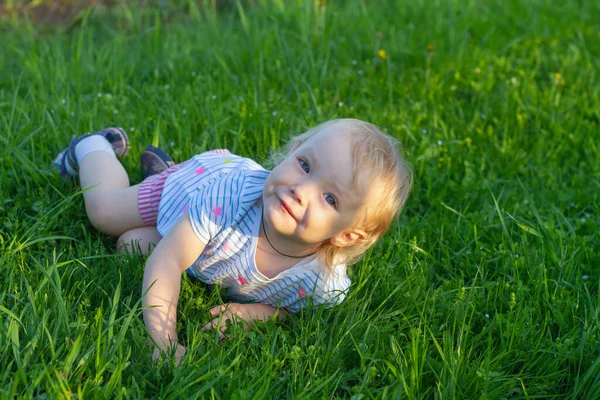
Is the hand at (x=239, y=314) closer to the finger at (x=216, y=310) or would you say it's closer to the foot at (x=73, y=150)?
the finger at (x=216, y=310)

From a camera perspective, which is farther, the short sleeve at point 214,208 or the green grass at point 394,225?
the short sleeve at point 214,208

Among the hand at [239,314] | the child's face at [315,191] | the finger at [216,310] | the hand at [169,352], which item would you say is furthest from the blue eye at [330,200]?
the hand at [169,352]

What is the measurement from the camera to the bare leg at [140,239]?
283 centimetres

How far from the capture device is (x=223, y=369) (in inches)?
86.2

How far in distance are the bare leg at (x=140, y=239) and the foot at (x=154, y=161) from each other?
0.35 metres

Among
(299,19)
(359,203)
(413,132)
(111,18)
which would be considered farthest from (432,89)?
(111,18)

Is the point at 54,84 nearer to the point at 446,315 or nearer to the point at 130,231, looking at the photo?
the point at 130,231

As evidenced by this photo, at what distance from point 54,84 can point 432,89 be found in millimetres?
2094

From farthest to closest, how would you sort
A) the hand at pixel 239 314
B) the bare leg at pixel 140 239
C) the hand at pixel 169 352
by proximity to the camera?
1. the bare leg at pixel 140 239
2. the hand at pixel 239 314
3. the hand at pixel 169 352

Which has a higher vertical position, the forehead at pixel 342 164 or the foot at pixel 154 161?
the forehead at pixel 342 164

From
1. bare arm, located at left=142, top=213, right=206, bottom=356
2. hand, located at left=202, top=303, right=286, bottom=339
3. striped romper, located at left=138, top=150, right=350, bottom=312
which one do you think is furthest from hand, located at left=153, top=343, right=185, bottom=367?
striped romper, located at left=138, top=150, right=350, bottom=312

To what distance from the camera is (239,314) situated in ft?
8.63

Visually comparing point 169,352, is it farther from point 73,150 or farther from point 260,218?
point 73,150

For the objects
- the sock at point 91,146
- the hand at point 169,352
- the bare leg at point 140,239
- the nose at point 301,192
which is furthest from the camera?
the sock at point 91,146
